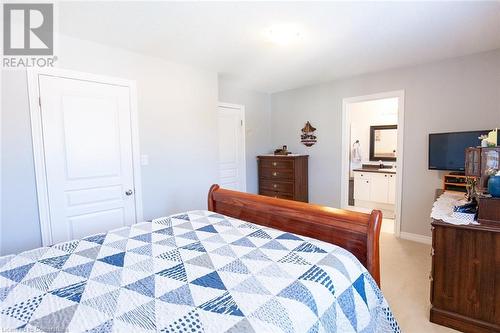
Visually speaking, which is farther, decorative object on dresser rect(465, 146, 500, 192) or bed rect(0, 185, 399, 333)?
decorative object on dresser rect(465, 146, 500, 192)

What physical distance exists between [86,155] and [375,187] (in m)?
4.58

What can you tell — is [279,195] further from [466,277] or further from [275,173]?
[466,277]

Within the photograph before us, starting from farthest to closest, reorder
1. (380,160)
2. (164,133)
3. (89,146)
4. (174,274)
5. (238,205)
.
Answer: (380,160) → (164,133) → (89,146) → (238,205) → (174,274)

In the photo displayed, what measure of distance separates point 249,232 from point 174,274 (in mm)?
611

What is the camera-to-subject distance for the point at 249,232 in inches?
65.0

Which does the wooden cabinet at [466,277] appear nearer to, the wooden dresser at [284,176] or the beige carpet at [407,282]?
the beige carpet at [407,282]

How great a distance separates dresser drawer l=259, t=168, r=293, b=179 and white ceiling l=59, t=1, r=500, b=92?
1694 millimetres

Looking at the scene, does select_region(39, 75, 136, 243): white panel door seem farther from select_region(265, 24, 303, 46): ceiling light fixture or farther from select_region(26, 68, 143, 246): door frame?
select_region(265, 24, 303, 46): ceiling light fixture

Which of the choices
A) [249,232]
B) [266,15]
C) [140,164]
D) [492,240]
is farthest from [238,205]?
[492,240]

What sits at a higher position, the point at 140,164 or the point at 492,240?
the point at 140,164

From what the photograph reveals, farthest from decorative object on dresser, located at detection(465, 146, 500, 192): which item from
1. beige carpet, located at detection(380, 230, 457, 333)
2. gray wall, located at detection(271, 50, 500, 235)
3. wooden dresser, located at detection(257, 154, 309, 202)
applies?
wooden dresser, located at detection(257, 154, 309, 202)

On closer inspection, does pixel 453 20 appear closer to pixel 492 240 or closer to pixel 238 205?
pixel 492 240

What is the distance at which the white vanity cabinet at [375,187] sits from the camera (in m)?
4.59

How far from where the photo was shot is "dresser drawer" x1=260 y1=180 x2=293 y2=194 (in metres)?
4.24
